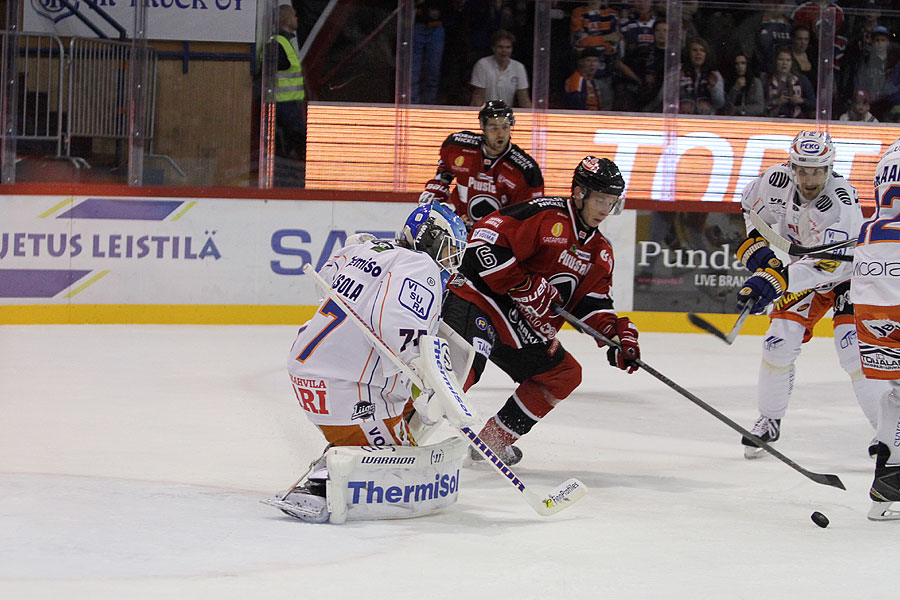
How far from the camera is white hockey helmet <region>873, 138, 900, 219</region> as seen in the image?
3.38 metres

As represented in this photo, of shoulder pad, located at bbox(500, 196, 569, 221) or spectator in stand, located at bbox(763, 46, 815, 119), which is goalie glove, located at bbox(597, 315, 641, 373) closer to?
shoulder pad, located at bbox(500, 196, 569, 221)

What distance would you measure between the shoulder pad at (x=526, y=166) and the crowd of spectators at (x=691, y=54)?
2725 millimetres

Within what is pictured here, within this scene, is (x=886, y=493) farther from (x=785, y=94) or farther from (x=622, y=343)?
(x=785, y=94)

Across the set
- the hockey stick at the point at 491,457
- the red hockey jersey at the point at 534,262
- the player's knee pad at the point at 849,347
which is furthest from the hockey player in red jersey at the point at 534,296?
the player's knee pad at the point at 849,347

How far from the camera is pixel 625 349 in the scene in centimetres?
397

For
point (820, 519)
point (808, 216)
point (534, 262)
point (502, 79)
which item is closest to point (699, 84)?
point (502, 79)

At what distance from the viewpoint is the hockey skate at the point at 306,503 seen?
3098 mm

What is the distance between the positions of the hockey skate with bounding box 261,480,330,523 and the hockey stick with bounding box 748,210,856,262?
2204 millimetres

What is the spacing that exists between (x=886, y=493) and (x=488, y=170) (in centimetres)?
329

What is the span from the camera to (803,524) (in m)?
3.38

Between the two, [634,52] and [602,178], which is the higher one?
[634,52]

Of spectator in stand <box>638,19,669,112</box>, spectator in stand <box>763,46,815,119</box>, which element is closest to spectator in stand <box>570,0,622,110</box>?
spectator in stand <box>638,19,669,112</box>

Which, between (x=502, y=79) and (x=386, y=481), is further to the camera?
(x=502, y=79)

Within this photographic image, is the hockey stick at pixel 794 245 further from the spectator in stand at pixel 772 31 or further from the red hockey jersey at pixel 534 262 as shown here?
the spectator in stand at pixel 772 31
